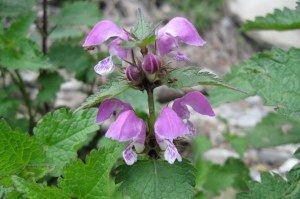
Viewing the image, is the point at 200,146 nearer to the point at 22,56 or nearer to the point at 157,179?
the point at 22,56

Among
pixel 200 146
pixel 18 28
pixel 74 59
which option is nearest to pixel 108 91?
pixel 18 28

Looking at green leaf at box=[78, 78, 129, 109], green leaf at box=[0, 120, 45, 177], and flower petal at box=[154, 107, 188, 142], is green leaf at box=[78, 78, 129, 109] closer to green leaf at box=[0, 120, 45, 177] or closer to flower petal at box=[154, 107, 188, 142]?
flower petal at box=[154, 107, 188, 142]

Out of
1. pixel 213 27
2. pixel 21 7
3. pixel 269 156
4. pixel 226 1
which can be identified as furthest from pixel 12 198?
pixel 226 1

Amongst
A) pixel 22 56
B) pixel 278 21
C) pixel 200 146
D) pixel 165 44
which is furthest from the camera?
pixel 200 146

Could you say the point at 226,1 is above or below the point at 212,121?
above

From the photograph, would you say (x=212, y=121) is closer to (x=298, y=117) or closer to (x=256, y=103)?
(x=256, y=103)

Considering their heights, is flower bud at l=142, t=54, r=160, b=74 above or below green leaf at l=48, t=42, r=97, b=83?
above

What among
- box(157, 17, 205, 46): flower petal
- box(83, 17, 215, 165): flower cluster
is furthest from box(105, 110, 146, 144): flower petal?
box(157, 17, 205, 46): flower petal
